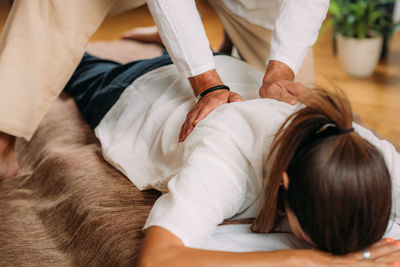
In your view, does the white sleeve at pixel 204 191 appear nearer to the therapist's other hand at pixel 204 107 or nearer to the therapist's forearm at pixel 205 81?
the therapist's other hand at pixel 204 107

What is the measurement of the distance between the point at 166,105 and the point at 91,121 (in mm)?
378

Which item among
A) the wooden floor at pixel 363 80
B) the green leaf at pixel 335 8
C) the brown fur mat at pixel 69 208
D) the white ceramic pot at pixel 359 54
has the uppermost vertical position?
the brown fur mat at pixel 69 208

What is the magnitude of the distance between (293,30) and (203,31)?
0.82 ft

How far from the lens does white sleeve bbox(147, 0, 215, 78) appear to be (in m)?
1.18

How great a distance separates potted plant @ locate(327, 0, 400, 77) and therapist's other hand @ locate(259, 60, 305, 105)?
167 centimetres

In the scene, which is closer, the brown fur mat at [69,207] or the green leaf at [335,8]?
the brown fur mat at [69,207]

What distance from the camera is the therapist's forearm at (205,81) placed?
1164mm

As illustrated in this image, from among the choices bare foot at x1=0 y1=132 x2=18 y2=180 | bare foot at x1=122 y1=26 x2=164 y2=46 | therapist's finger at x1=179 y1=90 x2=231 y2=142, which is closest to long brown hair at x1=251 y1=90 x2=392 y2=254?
therapist's finger at x1=179 y1=90 x2=231 y2=142

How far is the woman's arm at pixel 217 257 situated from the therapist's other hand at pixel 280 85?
0.33m

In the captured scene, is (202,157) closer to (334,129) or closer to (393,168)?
(334,129)

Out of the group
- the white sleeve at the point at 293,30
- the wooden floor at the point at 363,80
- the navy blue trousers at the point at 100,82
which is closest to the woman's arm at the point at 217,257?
the white sleeve at the point at 293,30

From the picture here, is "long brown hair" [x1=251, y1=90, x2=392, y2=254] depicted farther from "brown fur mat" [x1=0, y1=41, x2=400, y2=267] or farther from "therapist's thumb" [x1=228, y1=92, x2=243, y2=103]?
"therapist's thumb" [x1=228, y1=92, x2=243, y2=103]

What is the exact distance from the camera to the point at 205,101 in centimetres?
109

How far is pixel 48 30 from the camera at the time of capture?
1.31 meters
